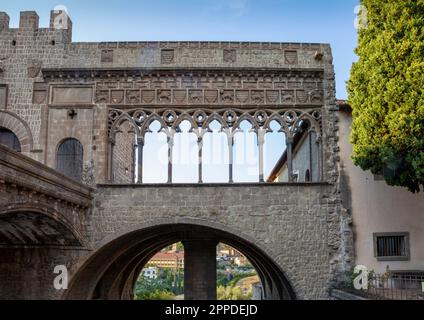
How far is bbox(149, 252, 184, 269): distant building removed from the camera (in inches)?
1871

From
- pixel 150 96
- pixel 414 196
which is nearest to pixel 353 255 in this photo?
pixel 414 196

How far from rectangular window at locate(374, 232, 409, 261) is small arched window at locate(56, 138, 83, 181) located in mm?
9417

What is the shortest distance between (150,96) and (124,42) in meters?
2.02

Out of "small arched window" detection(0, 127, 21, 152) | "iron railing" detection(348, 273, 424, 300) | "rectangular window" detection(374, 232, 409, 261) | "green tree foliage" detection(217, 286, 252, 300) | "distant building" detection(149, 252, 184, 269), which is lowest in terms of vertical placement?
"green tree foliage" detection(217, 286, 252, 300)

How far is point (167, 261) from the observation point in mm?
49375

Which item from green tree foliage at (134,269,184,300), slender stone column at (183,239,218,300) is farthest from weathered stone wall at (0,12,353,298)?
green tree foliage at (134,269,184,300)

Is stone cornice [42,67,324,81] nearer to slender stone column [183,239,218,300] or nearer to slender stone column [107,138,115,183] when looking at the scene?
slender stone column [107,138,115,183]

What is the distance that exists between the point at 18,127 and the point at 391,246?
11988 millimetres

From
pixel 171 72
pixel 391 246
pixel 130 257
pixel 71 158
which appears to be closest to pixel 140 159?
pixel 71 158

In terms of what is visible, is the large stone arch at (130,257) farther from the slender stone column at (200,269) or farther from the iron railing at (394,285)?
the iron railing at (394,285)

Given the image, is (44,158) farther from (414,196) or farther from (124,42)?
(414,196)

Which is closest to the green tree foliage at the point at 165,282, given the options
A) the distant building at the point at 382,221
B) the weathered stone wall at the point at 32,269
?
the weathered stone wall at the point at 32,269

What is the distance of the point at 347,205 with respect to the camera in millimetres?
14164

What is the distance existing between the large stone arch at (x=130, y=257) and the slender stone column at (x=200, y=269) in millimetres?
407
